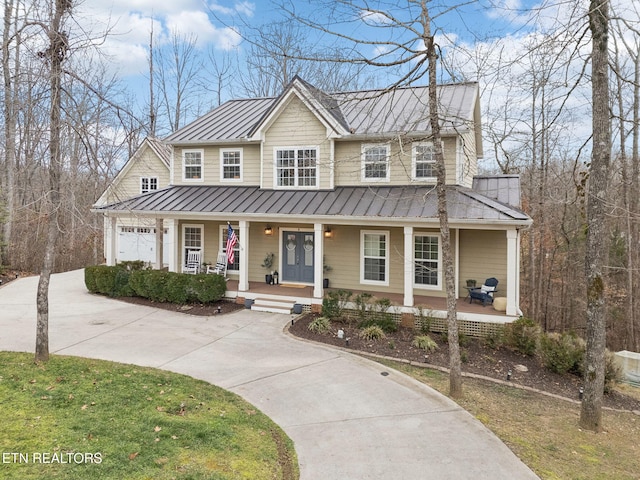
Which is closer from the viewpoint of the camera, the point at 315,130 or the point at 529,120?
the point at 315,130

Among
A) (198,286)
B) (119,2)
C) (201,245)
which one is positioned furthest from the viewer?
(201,245)

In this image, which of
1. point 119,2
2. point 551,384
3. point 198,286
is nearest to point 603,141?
point 551,384

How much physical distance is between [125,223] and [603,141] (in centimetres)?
1941

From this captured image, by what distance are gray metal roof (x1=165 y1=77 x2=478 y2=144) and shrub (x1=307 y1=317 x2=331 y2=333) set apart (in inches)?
229

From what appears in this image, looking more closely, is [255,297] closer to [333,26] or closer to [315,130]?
[315,130]

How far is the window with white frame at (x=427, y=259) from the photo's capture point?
43.3ft

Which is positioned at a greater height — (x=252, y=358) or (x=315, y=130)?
(x=315, y=130)

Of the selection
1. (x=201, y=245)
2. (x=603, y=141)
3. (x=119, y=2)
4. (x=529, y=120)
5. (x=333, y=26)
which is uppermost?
(x=529, y=120)

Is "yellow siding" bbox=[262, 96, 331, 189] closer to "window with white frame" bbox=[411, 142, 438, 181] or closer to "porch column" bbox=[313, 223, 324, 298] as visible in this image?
"porch column" bbox=[313, 223, 324, 298]

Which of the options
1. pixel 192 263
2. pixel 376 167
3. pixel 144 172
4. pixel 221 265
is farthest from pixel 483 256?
pixel 144 172

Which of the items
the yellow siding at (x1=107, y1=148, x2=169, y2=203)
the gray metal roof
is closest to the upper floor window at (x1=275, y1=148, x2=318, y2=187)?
the gray metal roof

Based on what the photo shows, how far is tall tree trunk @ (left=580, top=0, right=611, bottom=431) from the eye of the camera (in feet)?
20.2

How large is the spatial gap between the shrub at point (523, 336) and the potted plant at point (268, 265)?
8.35m

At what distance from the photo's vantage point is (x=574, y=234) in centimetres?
2050
